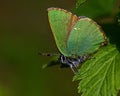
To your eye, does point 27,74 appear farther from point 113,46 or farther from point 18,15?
point 113,46

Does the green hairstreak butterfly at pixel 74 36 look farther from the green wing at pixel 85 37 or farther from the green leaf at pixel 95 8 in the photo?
the green leaf at pixel 95 8

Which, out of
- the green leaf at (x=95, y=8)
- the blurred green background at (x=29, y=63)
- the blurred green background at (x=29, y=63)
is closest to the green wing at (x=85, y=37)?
the green leaf at (x=95, y=8)

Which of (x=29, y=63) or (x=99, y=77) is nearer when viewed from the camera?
(x=99, y=77)

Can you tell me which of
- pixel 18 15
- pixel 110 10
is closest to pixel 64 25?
pixel 110 10

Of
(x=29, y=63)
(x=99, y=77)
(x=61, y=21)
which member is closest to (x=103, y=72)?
(x=99, y=77)

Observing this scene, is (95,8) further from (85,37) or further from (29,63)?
(29,63)

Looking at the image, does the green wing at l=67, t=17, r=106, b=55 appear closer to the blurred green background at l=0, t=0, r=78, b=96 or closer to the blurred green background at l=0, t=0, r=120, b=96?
the blurred green background at l=0, t=0, r=120, b=96

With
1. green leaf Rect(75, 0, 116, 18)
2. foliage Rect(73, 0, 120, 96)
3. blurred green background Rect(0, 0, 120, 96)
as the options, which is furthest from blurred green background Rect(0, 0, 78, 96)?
foliage Rect(73, 0, 120, 96)
